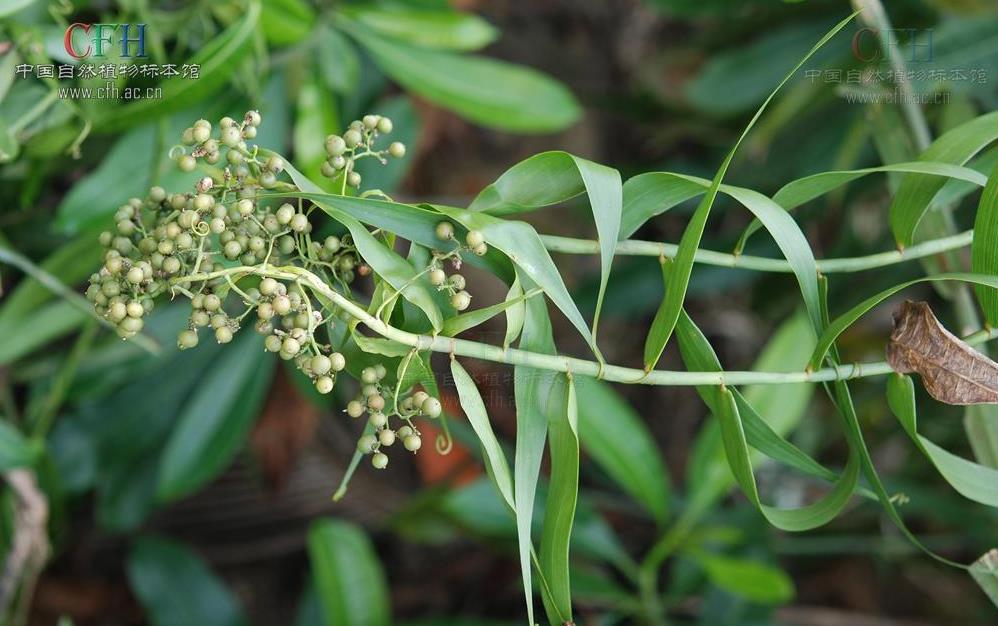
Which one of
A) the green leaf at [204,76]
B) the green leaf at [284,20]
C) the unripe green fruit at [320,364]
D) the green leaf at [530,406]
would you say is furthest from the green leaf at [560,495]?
the green leaf at [284,20]

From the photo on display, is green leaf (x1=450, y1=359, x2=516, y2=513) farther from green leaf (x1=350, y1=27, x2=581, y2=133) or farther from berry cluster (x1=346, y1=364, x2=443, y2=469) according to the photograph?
green leaf (x1=350, y1=27, x2=581, y2=133)

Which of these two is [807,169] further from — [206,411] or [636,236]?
[206,411]

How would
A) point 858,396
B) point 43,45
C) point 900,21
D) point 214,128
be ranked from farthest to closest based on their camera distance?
point 858,396 < point 900,21 < point 214,128 < point 43,45

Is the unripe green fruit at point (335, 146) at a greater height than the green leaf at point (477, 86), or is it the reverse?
the green leaf at point (477, 86)

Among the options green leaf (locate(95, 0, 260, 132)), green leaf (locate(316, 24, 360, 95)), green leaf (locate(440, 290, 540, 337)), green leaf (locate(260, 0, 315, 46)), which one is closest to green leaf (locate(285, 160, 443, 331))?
green leaf (locate(440, 290, 540, 337))

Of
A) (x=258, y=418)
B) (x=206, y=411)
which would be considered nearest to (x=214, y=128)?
(x=206, y=411)

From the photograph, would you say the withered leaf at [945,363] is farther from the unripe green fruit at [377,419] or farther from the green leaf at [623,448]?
the green leaf at [623,448]
